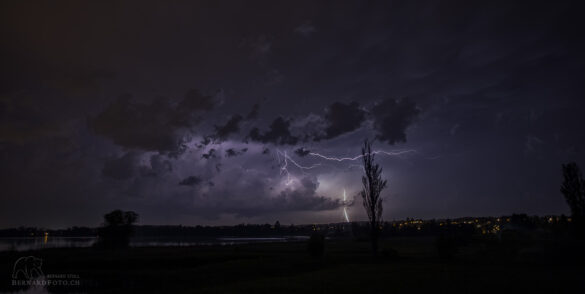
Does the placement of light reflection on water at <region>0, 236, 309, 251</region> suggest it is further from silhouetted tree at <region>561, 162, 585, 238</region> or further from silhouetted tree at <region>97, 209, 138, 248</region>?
silhouetted tree at <region>561, 162, 585, 238</region>

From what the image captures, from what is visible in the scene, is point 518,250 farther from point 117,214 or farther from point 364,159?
point 117,214

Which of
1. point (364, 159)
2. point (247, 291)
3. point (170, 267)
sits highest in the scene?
point (364, 159)

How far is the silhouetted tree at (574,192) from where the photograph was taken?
4325cm

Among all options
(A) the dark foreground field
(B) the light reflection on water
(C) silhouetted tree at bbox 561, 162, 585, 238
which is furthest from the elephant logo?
(C) silhouetted tree at bbox 561, 162, 585, 238

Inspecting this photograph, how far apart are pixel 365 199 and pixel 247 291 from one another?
94.1 feet

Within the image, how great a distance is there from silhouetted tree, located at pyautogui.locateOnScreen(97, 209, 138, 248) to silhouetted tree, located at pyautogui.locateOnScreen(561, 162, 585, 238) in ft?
258

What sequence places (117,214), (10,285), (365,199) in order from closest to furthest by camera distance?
(10,285) → (365,199) → (117,214)

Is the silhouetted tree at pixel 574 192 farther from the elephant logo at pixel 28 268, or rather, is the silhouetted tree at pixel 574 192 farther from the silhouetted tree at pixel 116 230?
the silhouetted tree at pixel 116 230

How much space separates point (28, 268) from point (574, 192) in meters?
66.5

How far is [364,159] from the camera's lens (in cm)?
4406

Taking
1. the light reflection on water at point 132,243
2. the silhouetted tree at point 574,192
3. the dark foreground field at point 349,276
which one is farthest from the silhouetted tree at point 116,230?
the silhouetted tree at point 574,192

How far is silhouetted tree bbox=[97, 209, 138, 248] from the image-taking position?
237ft

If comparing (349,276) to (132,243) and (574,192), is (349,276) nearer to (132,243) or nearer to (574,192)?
(574,192)

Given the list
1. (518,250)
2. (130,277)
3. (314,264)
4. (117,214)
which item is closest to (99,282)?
(130,277)
